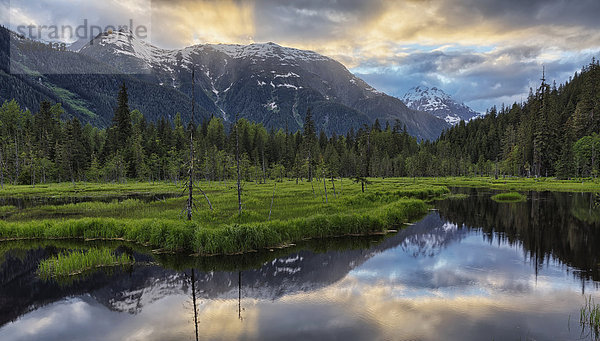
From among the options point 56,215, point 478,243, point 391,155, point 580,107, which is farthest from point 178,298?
point 391,155

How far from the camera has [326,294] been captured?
64.3ft

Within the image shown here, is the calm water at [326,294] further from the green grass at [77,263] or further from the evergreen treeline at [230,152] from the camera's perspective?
the evergreen treeline at [230,152]

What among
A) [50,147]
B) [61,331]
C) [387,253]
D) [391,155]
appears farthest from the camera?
[391,155]

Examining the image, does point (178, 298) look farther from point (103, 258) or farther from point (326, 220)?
point (326, 220)

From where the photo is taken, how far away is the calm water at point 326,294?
1517 cm

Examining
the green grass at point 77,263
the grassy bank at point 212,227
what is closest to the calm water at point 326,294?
the green grass at point 77,263

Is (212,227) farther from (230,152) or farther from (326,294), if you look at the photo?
(230,152)

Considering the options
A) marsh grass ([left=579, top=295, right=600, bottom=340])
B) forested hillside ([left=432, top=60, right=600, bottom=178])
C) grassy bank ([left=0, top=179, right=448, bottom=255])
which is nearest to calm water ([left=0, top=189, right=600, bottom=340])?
marsh grass ([left=579, top=295, right=600, bottom=340])

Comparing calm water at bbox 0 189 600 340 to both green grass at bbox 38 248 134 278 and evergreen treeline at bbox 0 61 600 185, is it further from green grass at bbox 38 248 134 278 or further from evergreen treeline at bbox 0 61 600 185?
evergreen treeline at bbox 0 61 600 185

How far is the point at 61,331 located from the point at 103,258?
334 inches

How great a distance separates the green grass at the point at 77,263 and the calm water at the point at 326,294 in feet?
3.28

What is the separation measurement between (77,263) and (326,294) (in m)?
17.0

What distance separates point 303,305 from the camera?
18.0 metres

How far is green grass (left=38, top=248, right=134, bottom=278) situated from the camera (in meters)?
21.6
